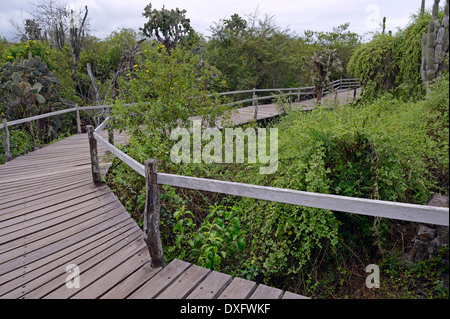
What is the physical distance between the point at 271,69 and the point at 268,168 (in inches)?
569

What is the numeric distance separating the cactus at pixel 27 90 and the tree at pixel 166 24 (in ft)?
23.4

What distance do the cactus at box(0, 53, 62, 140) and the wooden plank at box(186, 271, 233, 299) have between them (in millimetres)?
8256

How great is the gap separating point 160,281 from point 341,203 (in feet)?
4.94

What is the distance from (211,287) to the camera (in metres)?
2.40

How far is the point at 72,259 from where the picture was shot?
293 centimetres

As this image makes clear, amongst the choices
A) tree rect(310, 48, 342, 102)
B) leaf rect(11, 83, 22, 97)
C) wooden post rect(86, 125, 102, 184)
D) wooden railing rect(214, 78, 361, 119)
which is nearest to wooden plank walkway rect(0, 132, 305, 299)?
wooden post rect(86, 125, 102, 184)

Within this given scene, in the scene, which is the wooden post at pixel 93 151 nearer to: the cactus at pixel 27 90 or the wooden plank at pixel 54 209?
the wooden plank at pixel 54 209

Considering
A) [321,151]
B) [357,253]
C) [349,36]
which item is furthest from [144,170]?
[349,36]

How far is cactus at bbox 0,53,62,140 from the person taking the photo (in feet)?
28.4

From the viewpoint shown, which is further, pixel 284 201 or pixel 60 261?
pixel 60 261

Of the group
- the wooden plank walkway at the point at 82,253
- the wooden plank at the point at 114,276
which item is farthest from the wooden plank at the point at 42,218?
the wooden plank at the point at 114,276

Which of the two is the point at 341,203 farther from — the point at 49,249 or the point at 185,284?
the point at 49,249

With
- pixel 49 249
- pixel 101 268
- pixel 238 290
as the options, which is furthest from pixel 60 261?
pixel 238 290

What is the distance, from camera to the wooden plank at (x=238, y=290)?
2283 mm
